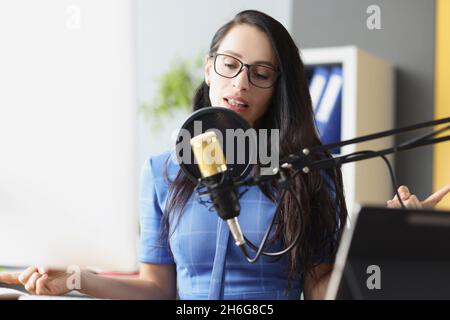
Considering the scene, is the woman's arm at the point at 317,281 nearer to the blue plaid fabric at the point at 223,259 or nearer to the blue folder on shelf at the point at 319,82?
the blue plaid fabric at the point at 223,259

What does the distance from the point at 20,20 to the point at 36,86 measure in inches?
4.2

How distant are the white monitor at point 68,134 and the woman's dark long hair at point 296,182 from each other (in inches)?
11.6

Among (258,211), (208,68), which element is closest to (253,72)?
(208,68)

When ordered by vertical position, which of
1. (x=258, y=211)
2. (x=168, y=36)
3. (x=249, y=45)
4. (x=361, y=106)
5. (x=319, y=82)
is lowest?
(x=258, y=211)

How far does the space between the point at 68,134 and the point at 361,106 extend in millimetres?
2031

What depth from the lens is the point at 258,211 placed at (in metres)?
1.30

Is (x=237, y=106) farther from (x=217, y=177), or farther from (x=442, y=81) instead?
(x=442, y=81)

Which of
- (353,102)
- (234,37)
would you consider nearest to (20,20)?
(234,37)

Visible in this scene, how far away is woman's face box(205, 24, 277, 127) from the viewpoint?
1.27m

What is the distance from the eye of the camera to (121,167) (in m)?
1.03

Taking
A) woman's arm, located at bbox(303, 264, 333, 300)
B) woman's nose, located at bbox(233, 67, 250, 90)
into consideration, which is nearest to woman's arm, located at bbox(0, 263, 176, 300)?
woman's arm, located at bbox(303, 264, 333, 300)

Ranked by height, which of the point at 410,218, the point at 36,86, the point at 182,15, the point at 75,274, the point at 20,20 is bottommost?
the point at 75,274

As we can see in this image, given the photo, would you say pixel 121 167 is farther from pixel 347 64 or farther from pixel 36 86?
pixel 347 64
